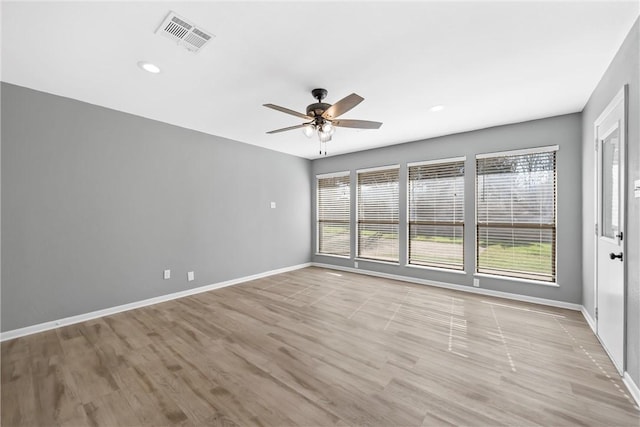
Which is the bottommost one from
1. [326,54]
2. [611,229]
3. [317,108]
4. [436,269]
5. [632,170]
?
[436,269]

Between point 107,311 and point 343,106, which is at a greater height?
point 343,106

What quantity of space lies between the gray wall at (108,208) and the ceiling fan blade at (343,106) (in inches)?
108

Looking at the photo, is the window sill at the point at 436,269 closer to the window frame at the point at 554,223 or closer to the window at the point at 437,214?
the window at the point at 437,214

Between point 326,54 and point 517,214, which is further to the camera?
point 517,214

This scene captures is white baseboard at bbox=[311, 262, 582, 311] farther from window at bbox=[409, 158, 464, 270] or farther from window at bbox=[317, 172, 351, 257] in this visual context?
window at bbox=[317, 172, 351, 257]

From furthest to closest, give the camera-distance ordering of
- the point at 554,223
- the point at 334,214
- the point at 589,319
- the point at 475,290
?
1. the point at 334,214
2. the point at 475,290
3. the point at 554,223
4. the point at 589,319

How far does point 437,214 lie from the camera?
4699 millimetres

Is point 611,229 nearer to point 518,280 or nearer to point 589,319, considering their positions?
point 589,319

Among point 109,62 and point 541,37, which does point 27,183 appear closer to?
point 109,62

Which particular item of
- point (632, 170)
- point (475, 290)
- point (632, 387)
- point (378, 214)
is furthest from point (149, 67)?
point (475, 290)

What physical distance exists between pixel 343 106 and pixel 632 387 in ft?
10.4

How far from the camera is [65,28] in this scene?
1943 millimetres

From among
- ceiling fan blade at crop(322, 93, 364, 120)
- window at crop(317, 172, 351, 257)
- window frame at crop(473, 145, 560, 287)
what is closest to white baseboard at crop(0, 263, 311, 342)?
window at crop(317, 172, 351, 257)

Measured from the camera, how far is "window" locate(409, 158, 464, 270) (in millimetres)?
4473
